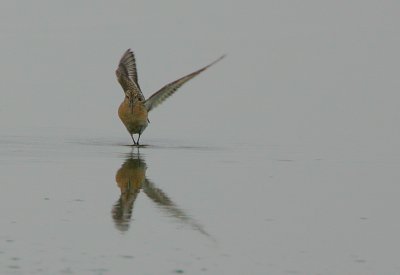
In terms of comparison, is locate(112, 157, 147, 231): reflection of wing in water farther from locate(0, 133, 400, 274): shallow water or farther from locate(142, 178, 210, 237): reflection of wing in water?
locate(142, 178, 210, 237): reflection of wing in water

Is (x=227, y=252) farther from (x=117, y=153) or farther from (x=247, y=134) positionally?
(x=247, y=134)

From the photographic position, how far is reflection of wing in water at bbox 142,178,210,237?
10443 millimetres

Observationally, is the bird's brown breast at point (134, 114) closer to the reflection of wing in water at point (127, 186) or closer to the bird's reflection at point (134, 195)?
the reflection of wing in water at point (127, 186)

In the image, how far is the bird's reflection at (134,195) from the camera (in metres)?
10.5

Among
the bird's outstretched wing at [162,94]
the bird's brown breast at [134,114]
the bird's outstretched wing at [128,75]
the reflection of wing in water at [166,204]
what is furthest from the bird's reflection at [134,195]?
the bird's outstretched wing at [128,75]

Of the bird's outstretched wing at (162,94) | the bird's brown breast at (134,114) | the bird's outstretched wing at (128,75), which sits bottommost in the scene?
the bird's brown breast at (134,114)

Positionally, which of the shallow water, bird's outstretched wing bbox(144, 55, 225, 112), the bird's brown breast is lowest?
the shallow water

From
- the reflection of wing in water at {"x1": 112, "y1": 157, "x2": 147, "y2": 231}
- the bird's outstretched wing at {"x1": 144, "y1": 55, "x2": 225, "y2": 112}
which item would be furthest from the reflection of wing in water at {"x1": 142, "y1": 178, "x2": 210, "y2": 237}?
the bird's outstretched wing at {"x1": 144, "y1": 55, "x2": 225, "y2": 112}

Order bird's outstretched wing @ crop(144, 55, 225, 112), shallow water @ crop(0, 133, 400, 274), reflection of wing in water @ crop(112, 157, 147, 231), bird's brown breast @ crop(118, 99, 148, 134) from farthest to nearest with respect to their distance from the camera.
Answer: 1. bird's brown breast @ crop(118, 99, 148, 134)
2. bird's outstretched wing @ crop(144, 55, 225, 112)
3. reflection of wing in water @ crop(112, 157, 147, 231)
4. shallow water @ crop(0, 133, 400, 274)

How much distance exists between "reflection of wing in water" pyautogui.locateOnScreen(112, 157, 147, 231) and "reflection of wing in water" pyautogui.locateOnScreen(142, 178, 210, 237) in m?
0.12

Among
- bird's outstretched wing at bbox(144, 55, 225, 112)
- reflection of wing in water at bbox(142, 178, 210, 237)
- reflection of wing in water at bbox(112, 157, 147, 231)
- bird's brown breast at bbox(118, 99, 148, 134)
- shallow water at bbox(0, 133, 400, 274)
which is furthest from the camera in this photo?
bird's brown breast at bbox(118, 99, 148, 134)

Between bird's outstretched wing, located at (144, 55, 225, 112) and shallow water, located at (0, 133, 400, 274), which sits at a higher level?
bird's outstretched wing, located at (144, 55, 225, 112)

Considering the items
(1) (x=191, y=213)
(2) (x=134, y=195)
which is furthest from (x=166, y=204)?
(2) (x=134, y=195)

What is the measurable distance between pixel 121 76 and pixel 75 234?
9.92m
